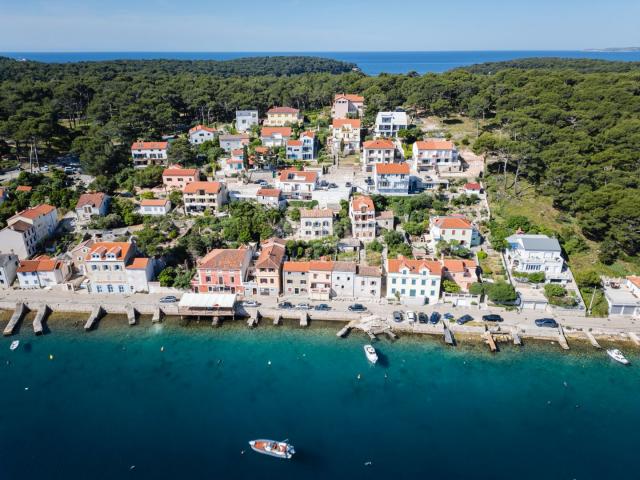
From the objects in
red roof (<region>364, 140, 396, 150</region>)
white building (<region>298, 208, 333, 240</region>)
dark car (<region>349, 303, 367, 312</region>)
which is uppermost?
red roof (<region>364, 140, 396, 150</region>)

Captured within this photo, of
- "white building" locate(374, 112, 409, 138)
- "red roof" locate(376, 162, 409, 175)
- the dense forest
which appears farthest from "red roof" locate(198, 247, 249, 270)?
"white building" locate(374, 112, 409, 138)

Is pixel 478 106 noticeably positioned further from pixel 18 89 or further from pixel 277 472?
pixel 18 89

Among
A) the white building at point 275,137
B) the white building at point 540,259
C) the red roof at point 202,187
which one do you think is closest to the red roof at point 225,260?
the red roof at point 202,187

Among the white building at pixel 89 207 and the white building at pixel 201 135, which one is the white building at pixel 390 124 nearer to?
the white building at pixel 201 135

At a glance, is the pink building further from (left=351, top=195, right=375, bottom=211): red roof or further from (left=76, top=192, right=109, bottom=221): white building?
(left=76, top=192, right=109, bottom=221): white building

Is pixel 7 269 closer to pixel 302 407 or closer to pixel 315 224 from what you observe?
pixel 315 224
